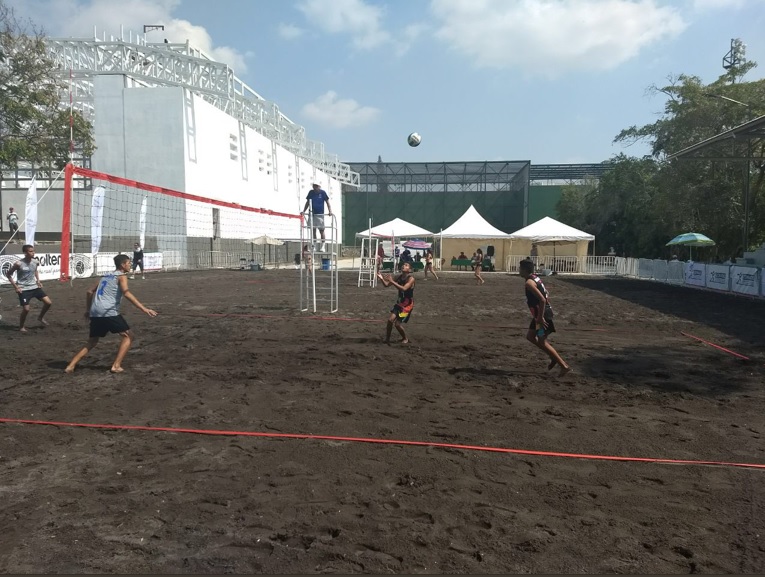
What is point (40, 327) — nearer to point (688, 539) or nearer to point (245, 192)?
point (688, 539)

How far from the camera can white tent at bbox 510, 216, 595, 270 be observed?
3180 centimetres

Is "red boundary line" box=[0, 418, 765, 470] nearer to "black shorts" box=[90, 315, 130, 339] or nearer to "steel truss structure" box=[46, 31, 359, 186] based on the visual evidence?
"black shorts" box=[90, 315, 130, 339]

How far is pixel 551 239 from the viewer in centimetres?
3159

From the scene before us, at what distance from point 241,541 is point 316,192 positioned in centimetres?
983

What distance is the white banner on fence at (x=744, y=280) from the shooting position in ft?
63.1

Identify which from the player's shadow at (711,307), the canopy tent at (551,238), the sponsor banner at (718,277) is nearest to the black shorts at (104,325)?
the player's shadow at (711,307)

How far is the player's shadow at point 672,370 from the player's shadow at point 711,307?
195 centimetres

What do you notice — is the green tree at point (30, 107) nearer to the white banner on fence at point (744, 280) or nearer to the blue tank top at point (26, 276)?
the blue tank top at point (26, 276)

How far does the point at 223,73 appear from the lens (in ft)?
113

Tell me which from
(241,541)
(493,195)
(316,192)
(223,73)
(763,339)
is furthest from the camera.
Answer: (493,195)

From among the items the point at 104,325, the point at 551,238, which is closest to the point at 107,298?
the point at 104,325

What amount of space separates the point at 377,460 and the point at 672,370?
515 cm

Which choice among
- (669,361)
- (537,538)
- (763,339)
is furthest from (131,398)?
(763,339)

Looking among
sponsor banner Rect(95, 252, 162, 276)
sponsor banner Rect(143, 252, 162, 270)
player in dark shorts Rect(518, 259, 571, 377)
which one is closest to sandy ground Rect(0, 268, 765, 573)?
player in dark shorts Rect(518, 259, 571, 377)
